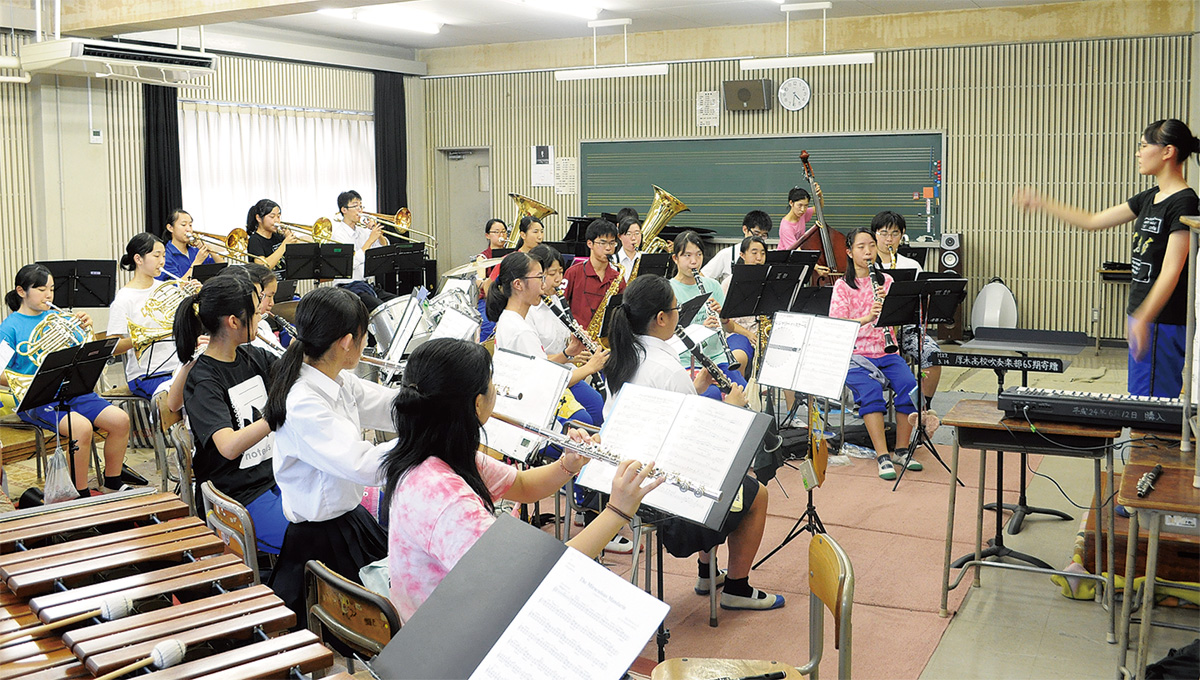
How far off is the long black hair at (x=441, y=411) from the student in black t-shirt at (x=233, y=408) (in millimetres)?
1114

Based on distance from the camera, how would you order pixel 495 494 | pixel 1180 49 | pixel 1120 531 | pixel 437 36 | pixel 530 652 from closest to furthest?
pixel 530 652 → pixel 495 494 → pixel 1120 531 → pixel 1180 49 → pixel 437 36

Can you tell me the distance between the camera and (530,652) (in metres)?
1.58

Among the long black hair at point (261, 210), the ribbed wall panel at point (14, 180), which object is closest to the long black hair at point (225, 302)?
the long black hair at point (261, 210)

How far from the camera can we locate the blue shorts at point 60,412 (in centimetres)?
505

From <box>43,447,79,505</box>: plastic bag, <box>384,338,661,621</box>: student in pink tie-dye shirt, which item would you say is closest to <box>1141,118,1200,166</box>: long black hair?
<box>384,338,661,621</box>: student in pink tie-dye shirt

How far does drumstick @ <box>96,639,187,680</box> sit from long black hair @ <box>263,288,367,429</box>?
929mm

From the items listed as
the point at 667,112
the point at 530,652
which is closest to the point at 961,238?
the point at 667,112

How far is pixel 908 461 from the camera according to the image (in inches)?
225

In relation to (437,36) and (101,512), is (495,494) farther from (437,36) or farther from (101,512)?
(437,36)

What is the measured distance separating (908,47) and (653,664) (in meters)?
9.04

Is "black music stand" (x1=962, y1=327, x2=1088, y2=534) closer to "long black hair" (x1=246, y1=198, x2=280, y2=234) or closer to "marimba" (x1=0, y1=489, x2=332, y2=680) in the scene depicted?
"marimba" (x1=0, y1=489, x2=332, y2=680)

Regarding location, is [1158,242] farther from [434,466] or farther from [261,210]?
[261,210]

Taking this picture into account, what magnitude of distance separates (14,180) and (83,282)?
3.06 metres

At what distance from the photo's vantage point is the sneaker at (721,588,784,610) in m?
3.94
